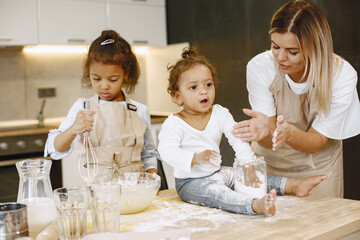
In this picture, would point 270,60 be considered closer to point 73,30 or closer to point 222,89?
point 222,89

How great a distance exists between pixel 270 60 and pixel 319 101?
0.88 feet

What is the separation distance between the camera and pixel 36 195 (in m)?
1.08

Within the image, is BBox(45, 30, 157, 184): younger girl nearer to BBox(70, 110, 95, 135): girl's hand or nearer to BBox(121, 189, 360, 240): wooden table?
BBox(70, 110, 95, 135): girl's hand

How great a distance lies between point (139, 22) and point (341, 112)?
7.52ft

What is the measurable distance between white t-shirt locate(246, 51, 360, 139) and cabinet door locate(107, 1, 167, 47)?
1940 millimetres

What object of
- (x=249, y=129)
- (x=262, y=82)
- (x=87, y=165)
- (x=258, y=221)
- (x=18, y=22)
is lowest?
(x=258, y=221)

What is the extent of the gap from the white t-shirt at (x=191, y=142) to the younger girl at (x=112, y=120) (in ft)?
0.51

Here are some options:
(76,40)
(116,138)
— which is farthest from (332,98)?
(76,40)

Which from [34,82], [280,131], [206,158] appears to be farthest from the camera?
[34,82]

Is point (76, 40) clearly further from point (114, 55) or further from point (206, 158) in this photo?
point (206, 158)

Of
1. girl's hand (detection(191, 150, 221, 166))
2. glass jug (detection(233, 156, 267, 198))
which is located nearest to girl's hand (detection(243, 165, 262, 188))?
glass jug (detection(233, 156, 267, 198))

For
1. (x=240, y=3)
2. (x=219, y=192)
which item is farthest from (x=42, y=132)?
(x=219, y=192)

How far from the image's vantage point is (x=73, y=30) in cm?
325

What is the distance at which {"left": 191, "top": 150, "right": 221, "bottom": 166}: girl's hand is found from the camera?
1332 millimetres
